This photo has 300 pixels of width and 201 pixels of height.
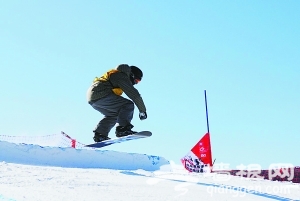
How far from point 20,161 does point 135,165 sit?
1.81m

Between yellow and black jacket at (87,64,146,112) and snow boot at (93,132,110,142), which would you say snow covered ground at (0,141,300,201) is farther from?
snow boot at (93,132,110,142)

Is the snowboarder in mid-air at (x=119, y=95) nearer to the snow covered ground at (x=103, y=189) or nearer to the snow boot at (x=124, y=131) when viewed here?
the snow boot at (x=124, y=131)

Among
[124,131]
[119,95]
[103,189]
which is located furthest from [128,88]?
[103,189]

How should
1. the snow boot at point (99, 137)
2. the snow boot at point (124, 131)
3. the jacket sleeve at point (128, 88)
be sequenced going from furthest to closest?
the snow boot at point (99, 137), the snow boot at point (124, 131), the jacket sleeve at point (128, 88)

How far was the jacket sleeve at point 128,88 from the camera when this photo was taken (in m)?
5.42

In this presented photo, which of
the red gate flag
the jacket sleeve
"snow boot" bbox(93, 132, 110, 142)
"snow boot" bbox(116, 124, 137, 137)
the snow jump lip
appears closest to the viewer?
the snow jump lip

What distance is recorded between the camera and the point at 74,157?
5672 mm

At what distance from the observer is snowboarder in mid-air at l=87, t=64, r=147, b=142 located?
5449 mm

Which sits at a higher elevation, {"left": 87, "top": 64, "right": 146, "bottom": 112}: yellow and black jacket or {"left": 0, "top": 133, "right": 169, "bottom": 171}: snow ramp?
{"left": 87, "top": 64, "right": 146, "bottom": 112}: yellow and black jacket

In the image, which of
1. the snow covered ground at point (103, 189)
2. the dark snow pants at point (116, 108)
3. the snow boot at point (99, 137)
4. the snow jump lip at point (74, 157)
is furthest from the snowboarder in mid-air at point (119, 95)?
the snow covered ground at point (103, 189)

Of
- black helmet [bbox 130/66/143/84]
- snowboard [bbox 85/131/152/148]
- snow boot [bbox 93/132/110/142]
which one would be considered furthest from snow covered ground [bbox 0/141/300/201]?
snow boot [bbox 93/132/110/142]

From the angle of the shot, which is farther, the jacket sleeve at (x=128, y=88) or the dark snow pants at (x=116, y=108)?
the dark snow pants at (x=116, y=108)

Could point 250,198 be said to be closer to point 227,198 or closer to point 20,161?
point 227,198

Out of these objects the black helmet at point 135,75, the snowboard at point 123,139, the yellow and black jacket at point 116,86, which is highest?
the black helmet at point 135,75
